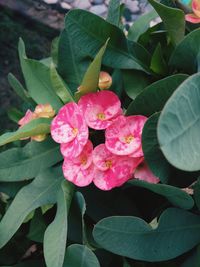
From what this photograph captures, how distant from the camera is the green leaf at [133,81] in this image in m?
0.80

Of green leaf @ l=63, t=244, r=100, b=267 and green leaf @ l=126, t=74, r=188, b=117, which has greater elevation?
green leaf @ l=126, t=74, r=188, b=117

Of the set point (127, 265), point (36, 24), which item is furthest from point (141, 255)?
point (36, 24)

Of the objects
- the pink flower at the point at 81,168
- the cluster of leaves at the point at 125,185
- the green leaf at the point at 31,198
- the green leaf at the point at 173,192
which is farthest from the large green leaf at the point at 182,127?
the green leaf at the point at 31,198

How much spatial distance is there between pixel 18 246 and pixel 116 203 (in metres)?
0.35

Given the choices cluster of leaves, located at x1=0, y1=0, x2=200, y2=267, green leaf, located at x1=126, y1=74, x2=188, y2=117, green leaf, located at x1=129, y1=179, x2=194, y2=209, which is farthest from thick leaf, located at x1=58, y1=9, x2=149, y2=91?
green leaf, located at x1=129, y1=179, x2=194, y2=209

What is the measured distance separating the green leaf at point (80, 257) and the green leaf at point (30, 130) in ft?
0.59

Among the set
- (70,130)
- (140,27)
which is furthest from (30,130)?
(140,27)

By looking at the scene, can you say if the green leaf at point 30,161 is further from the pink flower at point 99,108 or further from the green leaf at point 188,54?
the green leaf at point 188,54

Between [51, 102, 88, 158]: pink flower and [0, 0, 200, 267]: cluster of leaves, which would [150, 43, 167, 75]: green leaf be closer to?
[0, 0, 200, 267]: cluster of leaves

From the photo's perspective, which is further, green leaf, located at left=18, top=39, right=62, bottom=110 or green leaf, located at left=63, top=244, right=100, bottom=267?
green leaf, located at left=18, top=39, right=62, bottom=110

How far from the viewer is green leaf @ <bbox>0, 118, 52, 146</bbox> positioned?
2.46 feet

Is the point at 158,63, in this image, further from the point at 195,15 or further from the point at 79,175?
the point at 79,175

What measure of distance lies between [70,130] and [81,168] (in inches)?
2.3

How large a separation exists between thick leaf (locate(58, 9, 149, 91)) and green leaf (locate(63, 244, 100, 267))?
28 centimetres
